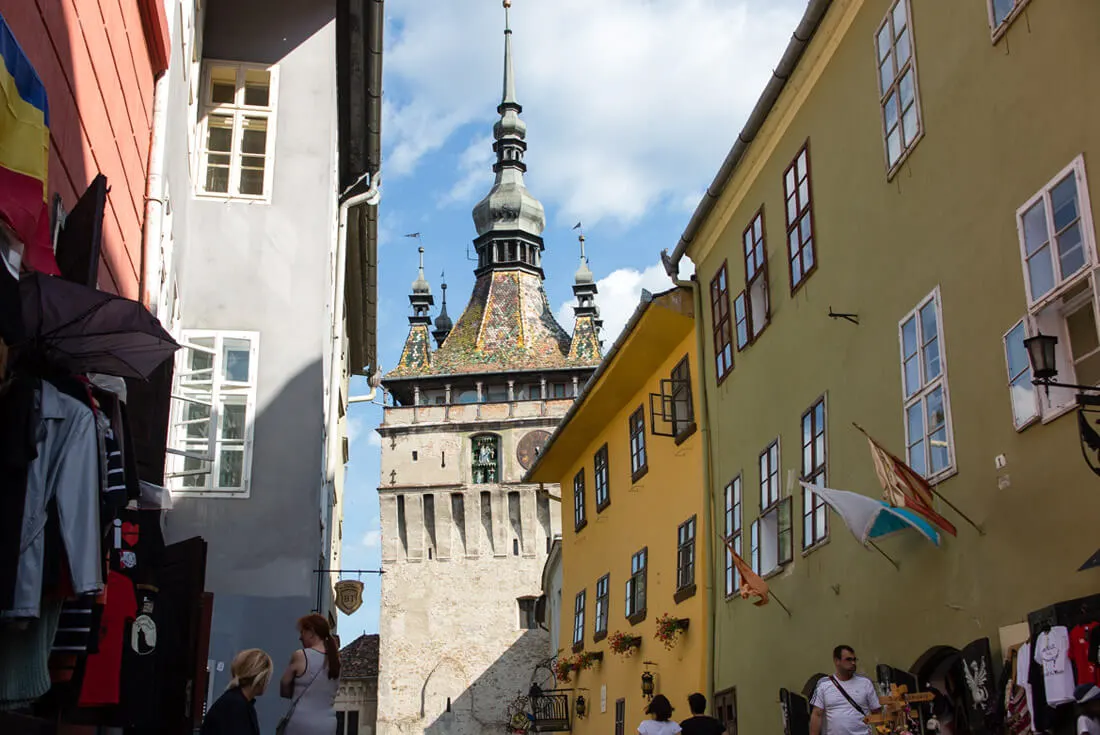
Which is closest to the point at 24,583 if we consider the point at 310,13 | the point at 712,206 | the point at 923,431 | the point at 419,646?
the point at 923,431

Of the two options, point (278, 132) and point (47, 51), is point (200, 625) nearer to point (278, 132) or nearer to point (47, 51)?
point (47, 51)

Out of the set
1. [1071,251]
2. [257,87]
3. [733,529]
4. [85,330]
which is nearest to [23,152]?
[85,330]

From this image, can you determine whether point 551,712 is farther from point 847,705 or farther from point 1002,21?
point 1002,21

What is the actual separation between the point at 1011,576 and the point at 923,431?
1730 mm

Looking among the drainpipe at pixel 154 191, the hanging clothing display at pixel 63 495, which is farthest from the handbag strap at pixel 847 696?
the drainpipe at pixel 154 191

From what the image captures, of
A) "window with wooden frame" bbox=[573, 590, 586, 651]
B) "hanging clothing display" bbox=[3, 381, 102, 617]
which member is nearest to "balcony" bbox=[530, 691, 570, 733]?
"window with wooden frame" bbox=[573, 590, 586, 651]

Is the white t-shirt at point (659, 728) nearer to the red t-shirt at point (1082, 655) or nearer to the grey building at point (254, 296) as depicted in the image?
the red t-shirt at point (1082, 655)

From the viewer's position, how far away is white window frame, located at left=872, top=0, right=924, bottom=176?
10.0 metres

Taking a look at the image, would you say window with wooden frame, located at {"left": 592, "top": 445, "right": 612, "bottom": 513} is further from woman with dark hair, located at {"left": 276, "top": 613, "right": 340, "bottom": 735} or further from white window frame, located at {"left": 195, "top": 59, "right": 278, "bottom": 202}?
woman with dark hair, located at {"left": 276, "top": 613, "right": 340, "bottom": 735}

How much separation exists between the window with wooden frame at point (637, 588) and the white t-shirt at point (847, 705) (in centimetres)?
996

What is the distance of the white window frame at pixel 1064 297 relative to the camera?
7355mm

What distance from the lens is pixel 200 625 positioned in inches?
390

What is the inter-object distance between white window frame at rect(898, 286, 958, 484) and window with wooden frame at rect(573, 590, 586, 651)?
13.3 meters

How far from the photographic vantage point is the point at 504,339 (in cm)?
5969
